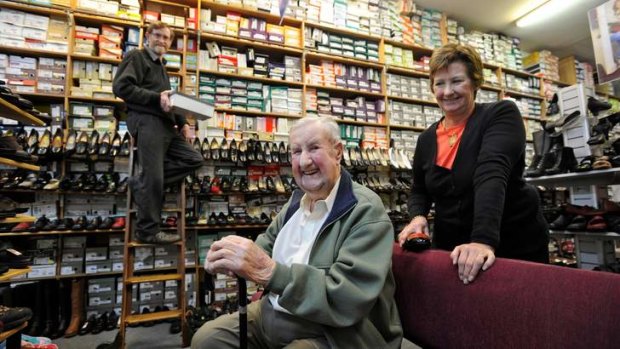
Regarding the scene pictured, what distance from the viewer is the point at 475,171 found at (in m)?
1.06

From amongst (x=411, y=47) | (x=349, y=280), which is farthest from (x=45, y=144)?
(x=411, y=47)

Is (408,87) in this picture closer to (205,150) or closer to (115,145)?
(205,150)

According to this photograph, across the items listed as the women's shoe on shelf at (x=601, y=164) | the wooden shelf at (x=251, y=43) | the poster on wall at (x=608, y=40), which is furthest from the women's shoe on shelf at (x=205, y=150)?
the poster on wall at (x=608, y=40)

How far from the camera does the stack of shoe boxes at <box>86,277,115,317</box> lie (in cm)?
314

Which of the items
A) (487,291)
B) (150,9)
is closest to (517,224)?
(487,291)

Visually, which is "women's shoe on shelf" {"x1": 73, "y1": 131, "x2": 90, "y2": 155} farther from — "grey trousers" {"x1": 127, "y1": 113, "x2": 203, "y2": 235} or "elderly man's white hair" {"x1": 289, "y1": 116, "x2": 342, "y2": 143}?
"elderly man's white hair" {"x1": 289, "y1": 116, "x2": 342, "y2": 143}

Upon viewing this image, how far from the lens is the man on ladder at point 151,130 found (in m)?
2.52

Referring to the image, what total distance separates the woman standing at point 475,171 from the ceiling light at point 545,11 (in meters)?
5.62

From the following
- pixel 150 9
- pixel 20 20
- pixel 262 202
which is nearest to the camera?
pixel 20 20

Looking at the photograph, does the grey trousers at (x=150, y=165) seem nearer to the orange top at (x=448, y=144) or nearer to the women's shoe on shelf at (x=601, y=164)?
the orange top at (x=448, y=144)

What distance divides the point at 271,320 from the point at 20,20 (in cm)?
431

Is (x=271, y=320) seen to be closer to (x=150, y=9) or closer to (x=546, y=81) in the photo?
(x=150, y=9)

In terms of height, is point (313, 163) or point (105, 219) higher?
point (313, 163)

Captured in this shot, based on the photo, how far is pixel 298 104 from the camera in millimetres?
4258
